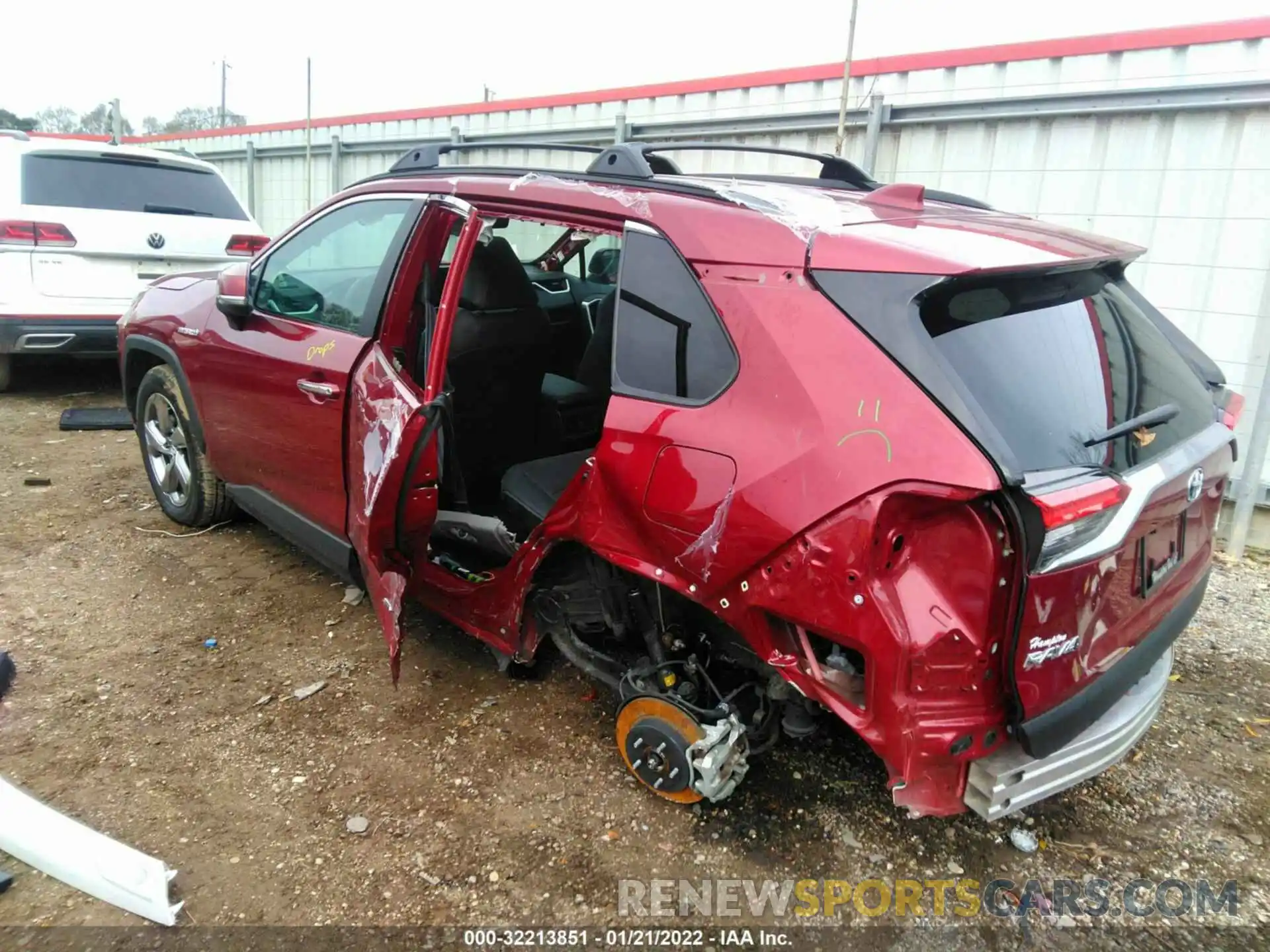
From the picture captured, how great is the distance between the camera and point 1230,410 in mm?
2635

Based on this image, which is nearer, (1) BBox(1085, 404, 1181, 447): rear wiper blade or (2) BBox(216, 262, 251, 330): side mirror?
(1) BBox(1085, 404, 1181, 447): rear wiper blade

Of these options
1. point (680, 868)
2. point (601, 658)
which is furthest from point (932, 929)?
point (601, 658)

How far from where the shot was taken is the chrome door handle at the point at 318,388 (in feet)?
10.1

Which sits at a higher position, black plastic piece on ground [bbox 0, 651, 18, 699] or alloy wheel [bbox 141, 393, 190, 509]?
alloy wheel [bbox 141, 393, 190, 509]

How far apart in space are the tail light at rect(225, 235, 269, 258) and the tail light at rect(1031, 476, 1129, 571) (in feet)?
21.1

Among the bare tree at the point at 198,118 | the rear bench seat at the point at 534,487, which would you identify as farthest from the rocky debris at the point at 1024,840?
the bare tree at the point at 198,118

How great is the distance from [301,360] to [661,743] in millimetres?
1975

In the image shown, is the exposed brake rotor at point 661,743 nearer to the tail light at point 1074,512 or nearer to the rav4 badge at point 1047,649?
the rav4 badge at point 1047,649

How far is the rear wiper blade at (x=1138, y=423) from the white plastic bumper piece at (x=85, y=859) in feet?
8.15

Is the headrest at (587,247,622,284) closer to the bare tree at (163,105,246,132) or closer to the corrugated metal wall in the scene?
the corrugated metal wall

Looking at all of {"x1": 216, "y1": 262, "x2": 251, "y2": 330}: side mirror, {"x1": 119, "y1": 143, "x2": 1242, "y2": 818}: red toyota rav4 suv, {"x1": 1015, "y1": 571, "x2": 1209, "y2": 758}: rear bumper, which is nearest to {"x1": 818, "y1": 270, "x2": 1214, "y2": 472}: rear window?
{"x1": 119, "y1": 143, "x2": 1242, "y2": 818}: red toyota rav4 suv

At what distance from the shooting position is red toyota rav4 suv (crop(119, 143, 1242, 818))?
1845mm

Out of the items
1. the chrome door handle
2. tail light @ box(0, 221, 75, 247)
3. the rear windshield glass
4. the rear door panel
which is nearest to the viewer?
the rear door panel

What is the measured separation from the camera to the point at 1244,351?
15.5 ft
